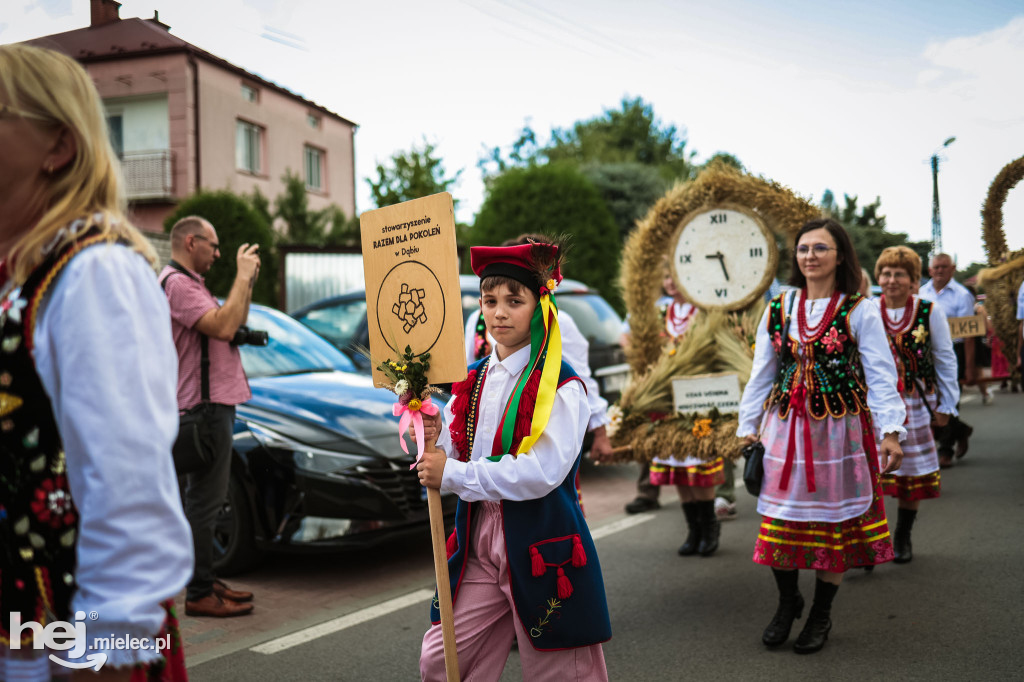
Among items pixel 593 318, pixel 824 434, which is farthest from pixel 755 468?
pixel 593 318

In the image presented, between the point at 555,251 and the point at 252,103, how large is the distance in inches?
922

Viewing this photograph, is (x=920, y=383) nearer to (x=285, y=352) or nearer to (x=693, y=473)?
(x=693, y=473)

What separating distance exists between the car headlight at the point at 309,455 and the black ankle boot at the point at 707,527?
2342mm

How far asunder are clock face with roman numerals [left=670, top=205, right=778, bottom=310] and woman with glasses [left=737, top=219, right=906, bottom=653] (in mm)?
1128

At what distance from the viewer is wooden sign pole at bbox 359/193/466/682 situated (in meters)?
2.58

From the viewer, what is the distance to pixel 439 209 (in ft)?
8.63

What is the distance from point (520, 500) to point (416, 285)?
0.75 meters

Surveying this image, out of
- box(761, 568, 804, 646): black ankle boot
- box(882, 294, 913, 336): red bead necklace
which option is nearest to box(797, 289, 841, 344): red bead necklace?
box(761, 568, 804, 646): black ankle boot

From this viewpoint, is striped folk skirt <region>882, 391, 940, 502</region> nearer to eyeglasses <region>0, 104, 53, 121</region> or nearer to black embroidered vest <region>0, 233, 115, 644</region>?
black embroidered vest <region>0, 233, 115, 644</region>

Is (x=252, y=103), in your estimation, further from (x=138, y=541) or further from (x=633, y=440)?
(x=138, y=541)

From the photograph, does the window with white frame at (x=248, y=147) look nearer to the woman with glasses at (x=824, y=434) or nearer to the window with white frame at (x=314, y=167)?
the window with white frame at (x=314, y=167)

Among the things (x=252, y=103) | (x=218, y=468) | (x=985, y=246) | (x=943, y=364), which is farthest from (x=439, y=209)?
(x=252, y=103)

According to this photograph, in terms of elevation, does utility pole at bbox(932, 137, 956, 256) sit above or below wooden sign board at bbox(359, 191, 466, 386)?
above

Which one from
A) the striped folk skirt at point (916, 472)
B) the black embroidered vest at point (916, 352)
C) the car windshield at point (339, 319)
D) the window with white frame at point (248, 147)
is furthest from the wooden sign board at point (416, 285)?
the window with white frame at point (248, 147)
